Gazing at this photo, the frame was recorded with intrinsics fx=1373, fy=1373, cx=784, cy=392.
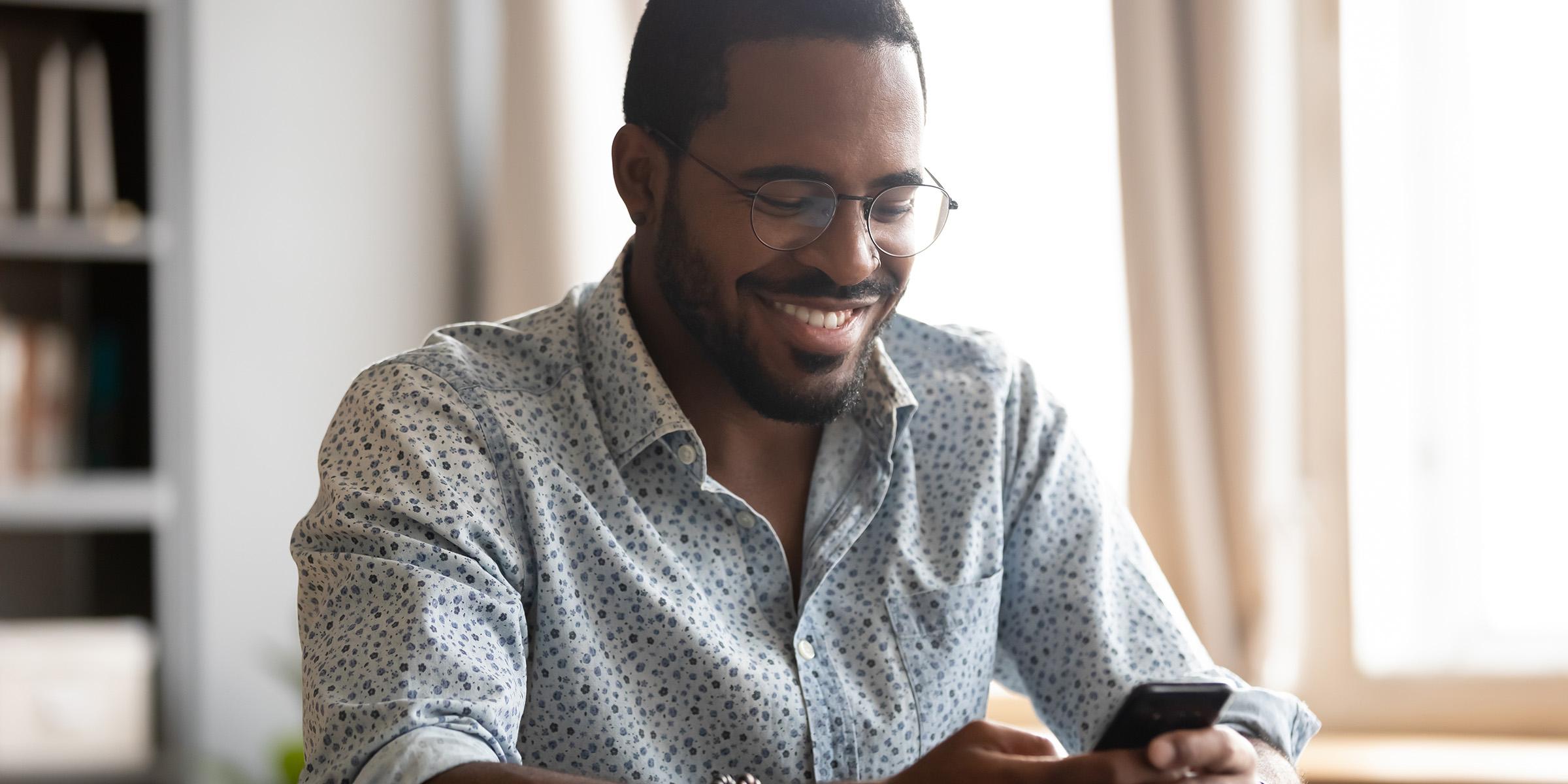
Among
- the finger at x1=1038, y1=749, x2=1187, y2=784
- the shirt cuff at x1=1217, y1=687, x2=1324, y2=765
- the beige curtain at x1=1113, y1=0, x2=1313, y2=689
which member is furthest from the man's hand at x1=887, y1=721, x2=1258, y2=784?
the beige curtain at x1=1113, y1=0, x2=1313, y2=689

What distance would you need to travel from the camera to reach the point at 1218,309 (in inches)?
89.4

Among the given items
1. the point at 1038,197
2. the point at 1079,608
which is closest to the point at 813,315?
the point at 1079,608

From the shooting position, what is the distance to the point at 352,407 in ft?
3.97

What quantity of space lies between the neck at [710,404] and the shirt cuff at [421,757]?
43 centimetres

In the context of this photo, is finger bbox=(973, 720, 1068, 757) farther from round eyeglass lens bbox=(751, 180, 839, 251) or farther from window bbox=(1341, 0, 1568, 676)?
window bbox=(1341, 0, 1568, 676)

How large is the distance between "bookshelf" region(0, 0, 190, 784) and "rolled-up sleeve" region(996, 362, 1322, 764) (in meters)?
1.73

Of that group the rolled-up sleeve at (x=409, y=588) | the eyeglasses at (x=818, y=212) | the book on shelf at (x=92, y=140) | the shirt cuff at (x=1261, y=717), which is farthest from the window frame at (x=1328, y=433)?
the book on shelf at (x=92, y=140)

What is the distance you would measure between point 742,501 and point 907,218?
31 centimetres

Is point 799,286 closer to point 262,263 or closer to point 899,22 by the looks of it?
point 899,22

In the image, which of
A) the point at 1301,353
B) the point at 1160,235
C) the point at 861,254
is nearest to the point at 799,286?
the point at 861,254

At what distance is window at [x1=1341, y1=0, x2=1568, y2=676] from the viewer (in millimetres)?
2236

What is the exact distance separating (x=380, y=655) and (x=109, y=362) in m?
1.82

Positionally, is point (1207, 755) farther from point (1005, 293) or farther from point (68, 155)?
point (68, 155)

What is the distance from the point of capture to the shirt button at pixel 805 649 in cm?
124
